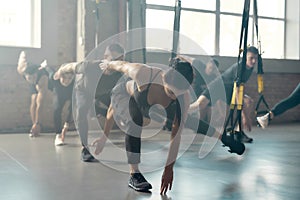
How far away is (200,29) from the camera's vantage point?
855 centimetres

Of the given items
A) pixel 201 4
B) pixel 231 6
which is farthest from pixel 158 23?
pixel 231 6

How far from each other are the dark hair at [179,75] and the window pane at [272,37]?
6665mm

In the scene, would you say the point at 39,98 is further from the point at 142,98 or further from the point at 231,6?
the point at 231,6

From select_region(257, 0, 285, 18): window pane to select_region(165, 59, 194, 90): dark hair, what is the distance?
6.80 metres

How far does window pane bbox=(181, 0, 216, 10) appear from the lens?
844 centimetres

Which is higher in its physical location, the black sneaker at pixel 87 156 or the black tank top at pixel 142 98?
the black tank top at pixel 142 98

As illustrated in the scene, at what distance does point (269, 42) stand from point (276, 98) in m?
1.19

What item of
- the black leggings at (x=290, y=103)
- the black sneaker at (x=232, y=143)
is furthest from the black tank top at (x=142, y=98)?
the black leggings at (x=290, y=103)

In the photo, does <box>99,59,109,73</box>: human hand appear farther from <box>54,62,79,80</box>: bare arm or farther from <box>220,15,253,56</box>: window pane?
<box>220,15,253,56</box>: window pane

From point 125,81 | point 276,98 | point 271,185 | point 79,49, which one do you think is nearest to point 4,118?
point 79,49

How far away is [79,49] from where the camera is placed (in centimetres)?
696

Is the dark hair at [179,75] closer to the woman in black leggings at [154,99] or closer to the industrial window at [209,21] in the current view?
the woman in black leggings at [154,99]

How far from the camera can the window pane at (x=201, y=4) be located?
8438 millimetres

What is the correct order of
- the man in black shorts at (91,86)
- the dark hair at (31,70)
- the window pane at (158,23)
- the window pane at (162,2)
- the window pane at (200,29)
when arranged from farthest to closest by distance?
1. the window pane at (200,29)
2. the window pane at (162,2)
3. the window pane at (158,23)
4. the dark hair at (31,70)
5. the man in black shorts at (91,86)
